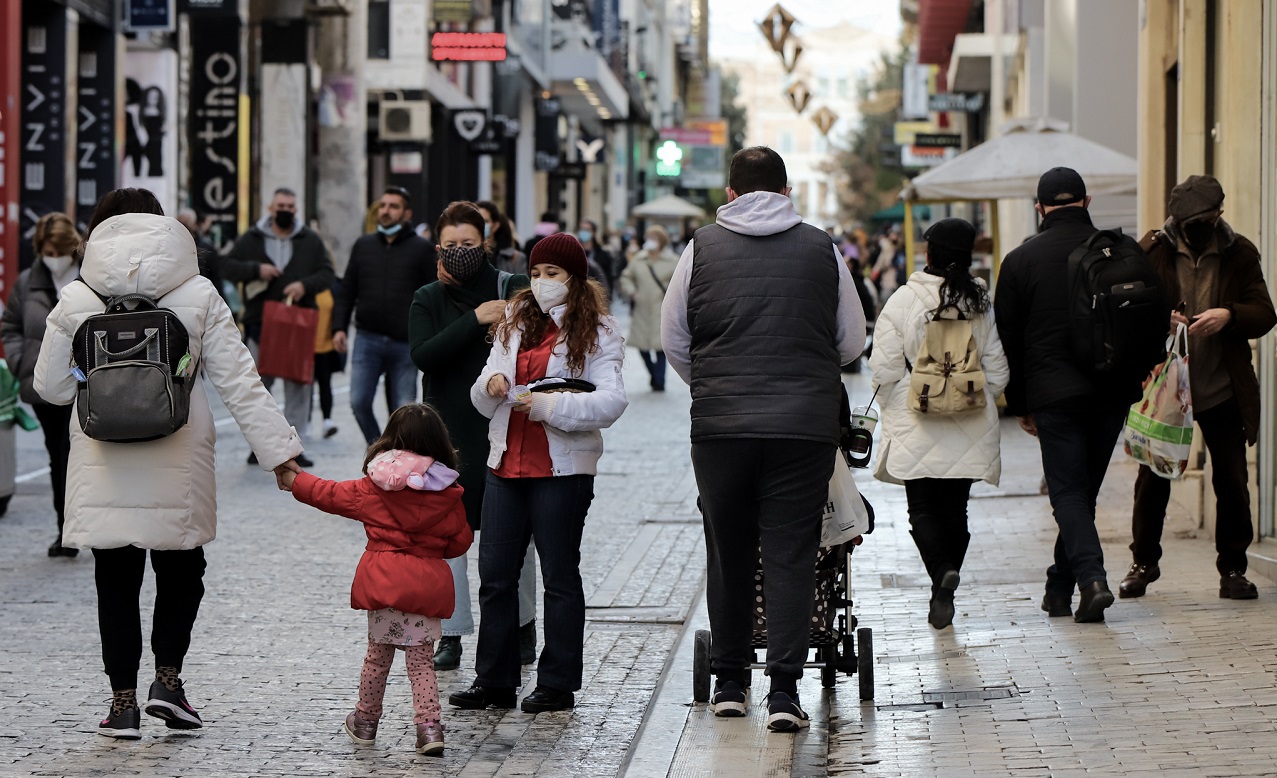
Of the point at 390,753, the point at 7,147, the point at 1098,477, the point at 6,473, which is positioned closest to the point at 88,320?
the point at 390,753

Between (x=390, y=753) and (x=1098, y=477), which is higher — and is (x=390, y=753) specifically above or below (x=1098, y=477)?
below

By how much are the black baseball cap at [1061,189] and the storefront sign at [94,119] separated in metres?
15.8

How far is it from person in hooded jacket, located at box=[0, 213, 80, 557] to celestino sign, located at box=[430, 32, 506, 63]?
90.4ft

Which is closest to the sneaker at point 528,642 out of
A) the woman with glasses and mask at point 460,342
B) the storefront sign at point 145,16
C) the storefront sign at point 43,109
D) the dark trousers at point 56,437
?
the woman with glasses and mask at point 460,342

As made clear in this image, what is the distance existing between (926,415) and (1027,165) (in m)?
8.44

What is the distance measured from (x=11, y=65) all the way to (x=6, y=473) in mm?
8564

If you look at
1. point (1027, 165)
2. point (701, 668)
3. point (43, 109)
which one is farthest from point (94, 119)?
point (701, 668)

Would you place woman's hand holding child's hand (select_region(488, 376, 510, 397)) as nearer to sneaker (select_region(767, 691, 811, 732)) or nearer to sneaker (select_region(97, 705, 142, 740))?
sneaker (select_region(767, 691, 811, 732))

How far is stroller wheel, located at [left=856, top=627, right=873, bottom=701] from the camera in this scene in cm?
665

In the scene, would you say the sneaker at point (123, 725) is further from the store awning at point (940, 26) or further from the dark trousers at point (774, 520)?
the store awning at point (940, 26)

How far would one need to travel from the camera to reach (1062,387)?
25.6 ft

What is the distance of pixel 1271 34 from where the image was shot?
30.9 feet

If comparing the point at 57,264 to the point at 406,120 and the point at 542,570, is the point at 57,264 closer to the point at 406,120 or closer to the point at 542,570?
the point at 542,570

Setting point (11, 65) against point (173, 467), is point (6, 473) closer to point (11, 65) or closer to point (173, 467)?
point (173, 467)
